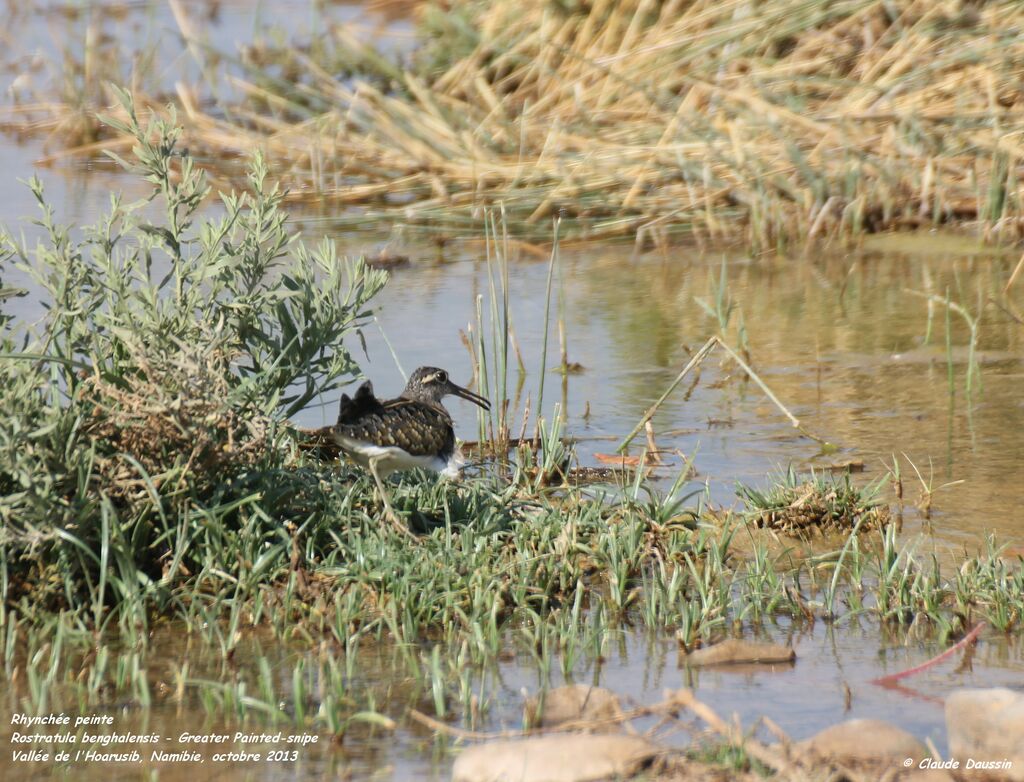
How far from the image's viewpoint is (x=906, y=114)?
9414 millimetres

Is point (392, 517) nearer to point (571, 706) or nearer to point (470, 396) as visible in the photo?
point (571, 706)

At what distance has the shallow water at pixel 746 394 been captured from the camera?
12.3 ft

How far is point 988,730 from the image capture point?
329 centimetres

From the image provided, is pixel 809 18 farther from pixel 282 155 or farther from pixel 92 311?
pixel 92 311

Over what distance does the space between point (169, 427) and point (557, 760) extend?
1.55m

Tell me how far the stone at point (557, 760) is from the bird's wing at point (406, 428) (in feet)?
6.95

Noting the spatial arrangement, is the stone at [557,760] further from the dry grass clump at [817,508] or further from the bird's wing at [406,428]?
the bird's wing at [406,428]

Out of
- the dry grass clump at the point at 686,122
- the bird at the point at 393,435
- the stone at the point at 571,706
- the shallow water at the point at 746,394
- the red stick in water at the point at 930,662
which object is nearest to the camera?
the stone at the point at 571,706

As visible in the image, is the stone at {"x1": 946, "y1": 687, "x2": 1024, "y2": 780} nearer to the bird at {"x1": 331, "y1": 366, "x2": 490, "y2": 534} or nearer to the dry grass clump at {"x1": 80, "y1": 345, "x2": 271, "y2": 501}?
the dry grass clump at {"x1": 80, "y1": 345, "x2": 271, "y2": 501}

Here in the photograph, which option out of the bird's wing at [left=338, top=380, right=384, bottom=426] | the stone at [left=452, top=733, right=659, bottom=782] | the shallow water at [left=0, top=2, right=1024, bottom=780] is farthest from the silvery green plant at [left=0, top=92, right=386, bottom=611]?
the stone at [left=452, top=733, right=659, bottom=782]

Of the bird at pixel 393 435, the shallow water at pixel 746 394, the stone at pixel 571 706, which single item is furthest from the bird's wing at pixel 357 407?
the stone at pixel 571 706

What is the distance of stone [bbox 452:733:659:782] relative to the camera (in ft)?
10.6

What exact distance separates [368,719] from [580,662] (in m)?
0.66

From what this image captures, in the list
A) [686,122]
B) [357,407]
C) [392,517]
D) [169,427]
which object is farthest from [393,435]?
[686,122]
